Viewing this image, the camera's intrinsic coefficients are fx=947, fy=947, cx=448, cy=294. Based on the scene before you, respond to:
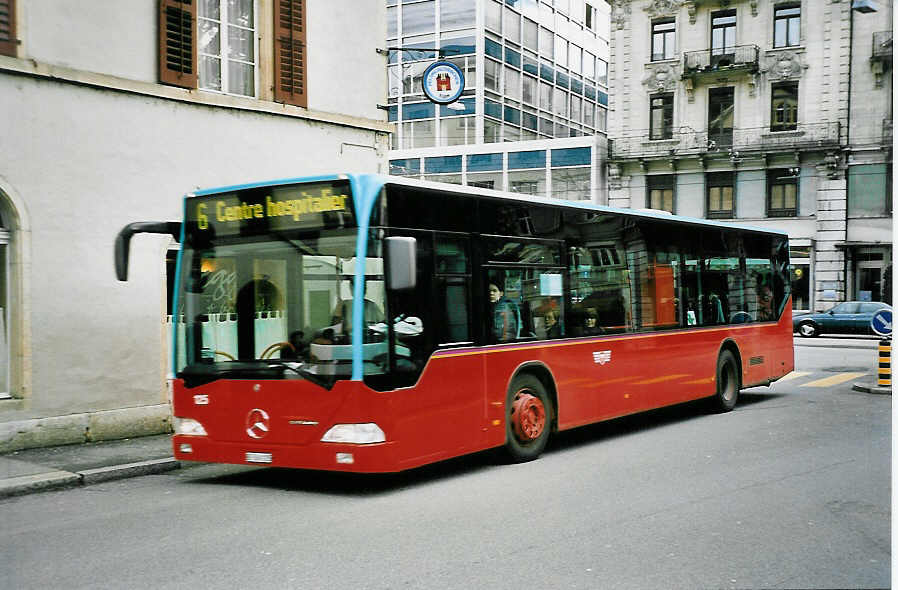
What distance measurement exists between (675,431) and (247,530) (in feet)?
22.5

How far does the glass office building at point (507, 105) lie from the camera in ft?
136

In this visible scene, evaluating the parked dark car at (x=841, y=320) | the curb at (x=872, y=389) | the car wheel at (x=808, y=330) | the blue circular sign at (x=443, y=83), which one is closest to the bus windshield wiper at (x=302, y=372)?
the blue circular sign at (x=443, y=83)

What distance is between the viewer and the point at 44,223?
1104 cm

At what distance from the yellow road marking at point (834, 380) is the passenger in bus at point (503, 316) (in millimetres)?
10732

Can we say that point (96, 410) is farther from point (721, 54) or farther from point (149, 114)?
point (721, 54)

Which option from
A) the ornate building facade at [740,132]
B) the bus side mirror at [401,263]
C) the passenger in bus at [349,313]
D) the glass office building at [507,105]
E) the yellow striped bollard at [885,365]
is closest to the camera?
the bus side mirror at [401,263]

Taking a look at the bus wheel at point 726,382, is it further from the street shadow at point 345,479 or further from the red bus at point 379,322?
the street shadow at point 345,479

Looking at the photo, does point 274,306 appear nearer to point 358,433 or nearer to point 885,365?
point 358,433

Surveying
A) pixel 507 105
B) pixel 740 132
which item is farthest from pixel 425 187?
pixel 507 105

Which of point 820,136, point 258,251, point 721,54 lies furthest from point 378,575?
point 721,54

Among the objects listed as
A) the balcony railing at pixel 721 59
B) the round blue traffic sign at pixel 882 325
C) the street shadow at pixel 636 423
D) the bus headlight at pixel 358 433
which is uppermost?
the balcony railing at pixel 721 59

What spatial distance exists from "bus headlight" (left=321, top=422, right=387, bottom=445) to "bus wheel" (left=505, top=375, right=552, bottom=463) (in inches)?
78.1

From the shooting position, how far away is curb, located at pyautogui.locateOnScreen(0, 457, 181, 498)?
8.58 m

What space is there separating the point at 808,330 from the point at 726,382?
19835 millimetres
